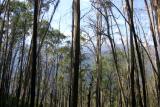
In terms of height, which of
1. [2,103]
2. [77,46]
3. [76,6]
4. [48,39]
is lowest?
[2,103]

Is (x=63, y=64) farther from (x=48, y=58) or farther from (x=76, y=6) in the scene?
(x=76, y=6)

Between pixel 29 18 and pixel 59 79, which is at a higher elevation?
pixel 29 18

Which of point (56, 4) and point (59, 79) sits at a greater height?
point (56, 4)

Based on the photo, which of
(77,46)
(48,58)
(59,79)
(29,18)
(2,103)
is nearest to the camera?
(77,46)

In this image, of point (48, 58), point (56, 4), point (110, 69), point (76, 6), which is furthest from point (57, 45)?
point (76, 6)

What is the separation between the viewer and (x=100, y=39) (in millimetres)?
22312

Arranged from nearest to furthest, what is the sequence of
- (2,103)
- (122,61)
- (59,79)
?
(2,103)
(122,61)
(59,79)

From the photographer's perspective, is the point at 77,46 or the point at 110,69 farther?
the point at 110,69

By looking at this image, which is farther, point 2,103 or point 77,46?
point 2,103

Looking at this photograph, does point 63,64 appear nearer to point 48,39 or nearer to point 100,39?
point 48,39

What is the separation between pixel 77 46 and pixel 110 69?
2971cm

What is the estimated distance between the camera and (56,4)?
1730cm

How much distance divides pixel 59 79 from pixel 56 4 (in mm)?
25491

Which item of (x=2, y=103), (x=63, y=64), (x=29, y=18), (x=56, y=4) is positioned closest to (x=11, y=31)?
(x=29, y=18)
